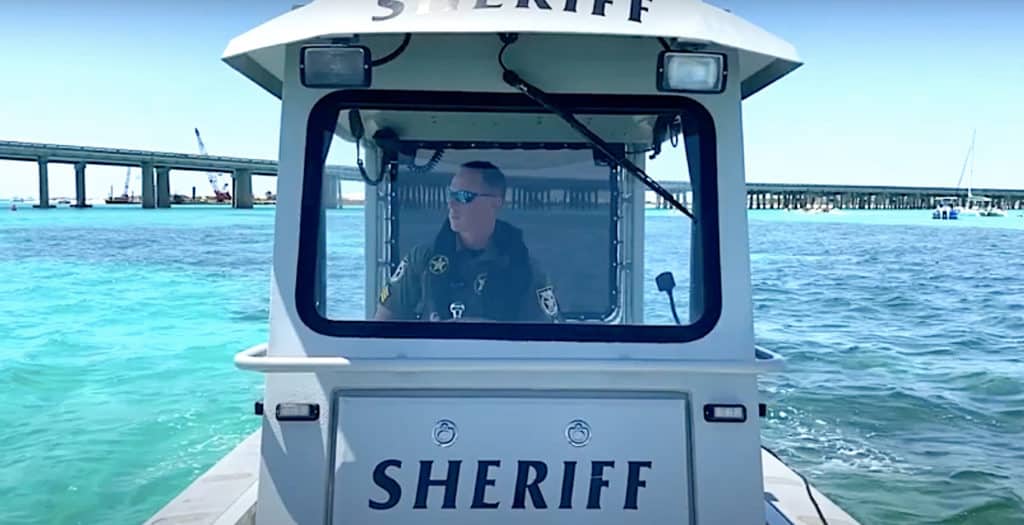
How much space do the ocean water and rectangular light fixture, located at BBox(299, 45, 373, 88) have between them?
3.52 feet

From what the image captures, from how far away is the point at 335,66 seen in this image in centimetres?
253

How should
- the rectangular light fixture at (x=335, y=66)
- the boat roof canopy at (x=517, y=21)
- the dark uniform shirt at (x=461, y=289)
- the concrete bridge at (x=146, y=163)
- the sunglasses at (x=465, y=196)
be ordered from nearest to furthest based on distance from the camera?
the boat roof canopy at (x=517, y=21) < the rectangular light fixture at (x=335, y=66) < the dark uniform shirt at (x=461, y=289) < the sunglasses at (x=465, y=196) < the concrete bridge at (x=146, y=163)

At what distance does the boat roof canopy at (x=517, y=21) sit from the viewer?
2223 mm

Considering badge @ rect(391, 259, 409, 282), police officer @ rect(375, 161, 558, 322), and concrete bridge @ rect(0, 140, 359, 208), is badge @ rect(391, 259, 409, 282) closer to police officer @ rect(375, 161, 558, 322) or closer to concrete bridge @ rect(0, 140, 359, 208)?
A: police officer @ rect(375, 161, 558, 322)

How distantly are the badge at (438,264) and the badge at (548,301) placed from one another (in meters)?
0.32

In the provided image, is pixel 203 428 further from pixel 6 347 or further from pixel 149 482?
pixel 6 347

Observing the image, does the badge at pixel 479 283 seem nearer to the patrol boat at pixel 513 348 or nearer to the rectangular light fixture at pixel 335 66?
the patrol boat at pixel 513 348

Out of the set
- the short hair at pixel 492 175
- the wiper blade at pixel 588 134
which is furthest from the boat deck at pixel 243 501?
the short hair at pixel 492 175

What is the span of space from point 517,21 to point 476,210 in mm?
794

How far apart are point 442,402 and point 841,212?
4437 inches

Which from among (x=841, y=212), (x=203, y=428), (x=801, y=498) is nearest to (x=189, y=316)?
Result: (x=203, y=428)

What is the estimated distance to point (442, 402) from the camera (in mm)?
2553

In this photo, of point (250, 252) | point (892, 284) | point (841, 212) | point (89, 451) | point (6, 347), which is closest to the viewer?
point (89, 451)

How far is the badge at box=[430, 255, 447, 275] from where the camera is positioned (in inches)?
113
